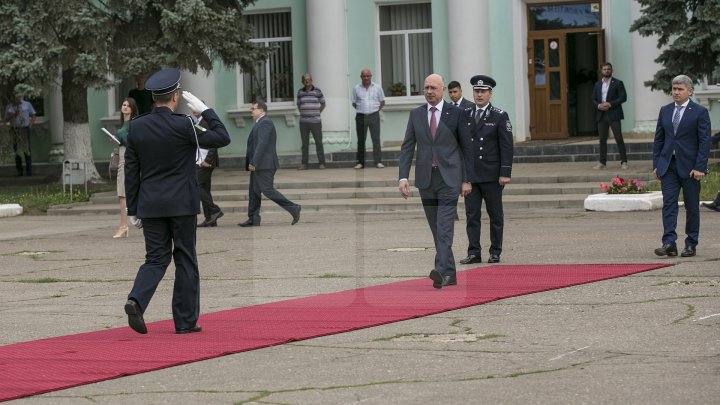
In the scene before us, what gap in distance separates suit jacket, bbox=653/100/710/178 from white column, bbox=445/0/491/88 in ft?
54.8

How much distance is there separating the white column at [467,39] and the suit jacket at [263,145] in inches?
436

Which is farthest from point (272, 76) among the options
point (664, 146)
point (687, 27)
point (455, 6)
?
point (664, 146)

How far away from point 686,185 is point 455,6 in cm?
1756

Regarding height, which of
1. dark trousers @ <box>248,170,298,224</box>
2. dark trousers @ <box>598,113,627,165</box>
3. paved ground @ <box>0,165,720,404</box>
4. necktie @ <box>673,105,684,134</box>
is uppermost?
necktie @ <box>673,105,684,134</box>

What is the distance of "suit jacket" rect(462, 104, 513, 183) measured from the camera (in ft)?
49.1

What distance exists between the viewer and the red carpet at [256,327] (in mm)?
9038

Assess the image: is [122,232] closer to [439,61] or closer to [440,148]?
[440,148]


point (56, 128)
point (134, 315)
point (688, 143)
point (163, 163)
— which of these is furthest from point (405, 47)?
point (134, 315)

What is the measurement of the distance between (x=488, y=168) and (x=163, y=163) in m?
5.19

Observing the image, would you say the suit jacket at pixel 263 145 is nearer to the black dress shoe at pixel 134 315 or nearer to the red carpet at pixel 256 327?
the red carpet at pixel 256 327

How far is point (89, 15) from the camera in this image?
88.1 feet

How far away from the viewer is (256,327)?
35.1 feet

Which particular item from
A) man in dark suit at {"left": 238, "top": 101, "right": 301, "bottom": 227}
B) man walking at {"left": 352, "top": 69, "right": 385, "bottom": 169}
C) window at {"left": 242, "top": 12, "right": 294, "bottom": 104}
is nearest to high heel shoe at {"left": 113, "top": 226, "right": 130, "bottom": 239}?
man in dark suit at {"left": 238, "top": 101, "right": 301, "bottom": 227}

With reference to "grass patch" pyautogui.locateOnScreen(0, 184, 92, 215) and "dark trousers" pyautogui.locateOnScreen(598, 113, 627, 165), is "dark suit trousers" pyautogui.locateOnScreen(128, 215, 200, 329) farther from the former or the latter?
"dark trousers" pyautogui.locateOnScreen(598, 113, 627, 165)
